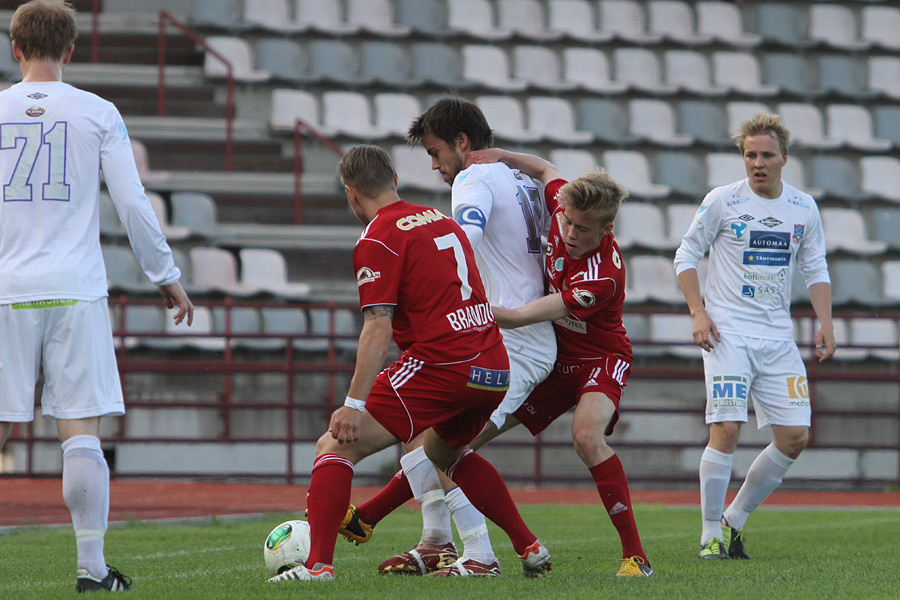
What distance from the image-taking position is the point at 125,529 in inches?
280

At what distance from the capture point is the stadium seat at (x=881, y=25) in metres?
17.0

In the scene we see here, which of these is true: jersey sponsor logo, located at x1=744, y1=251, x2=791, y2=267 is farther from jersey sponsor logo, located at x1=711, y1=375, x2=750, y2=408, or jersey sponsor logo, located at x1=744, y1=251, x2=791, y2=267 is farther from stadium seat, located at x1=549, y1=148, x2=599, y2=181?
stadium seat, located at x1=549, y1=148, x2=599, y2=181

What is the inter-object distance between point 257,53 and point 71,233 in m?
11.9

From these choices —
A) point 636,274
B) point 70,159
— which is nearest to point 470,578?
point 70,159

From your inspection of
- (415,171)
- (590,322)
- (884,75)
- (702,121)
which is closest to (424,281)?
(590,322)

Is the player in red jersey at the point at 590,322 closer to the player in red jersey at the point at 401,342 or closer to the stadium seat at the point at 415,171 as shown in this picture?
the player in red jersey at the point at 401,342

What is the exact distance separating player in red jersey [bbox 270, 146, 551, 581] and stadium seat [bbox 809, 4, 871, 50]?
1440 centimetres

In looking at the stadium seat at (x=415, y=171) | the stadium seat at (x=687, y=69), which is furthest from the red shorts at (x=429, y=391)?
the stadium seat at (x=687, y=69)

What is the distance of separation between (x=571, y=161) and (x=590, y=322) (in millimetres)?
9619

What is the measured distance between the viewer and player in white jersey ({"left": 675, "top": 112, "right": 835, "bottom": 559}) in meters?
5.50

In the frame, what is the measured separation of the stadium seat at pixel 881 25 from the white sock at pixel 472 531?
581 inches

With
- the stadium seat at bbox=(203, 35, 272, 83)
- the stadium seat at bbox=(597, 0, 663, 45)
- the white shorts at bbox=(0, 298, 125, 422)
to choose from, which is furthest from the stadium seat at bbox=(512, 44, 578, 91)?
the white shorts at bbox=(0, 298, 125, 422)

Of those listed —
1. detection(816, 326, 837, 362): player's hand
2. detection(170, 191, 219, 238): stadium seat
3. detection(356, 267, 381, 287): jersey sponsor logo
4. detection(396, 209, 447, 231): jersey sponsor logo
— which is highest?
detection(170, 191, 219, 238): stadium seat

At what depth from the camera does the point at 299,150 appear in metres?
14.0
